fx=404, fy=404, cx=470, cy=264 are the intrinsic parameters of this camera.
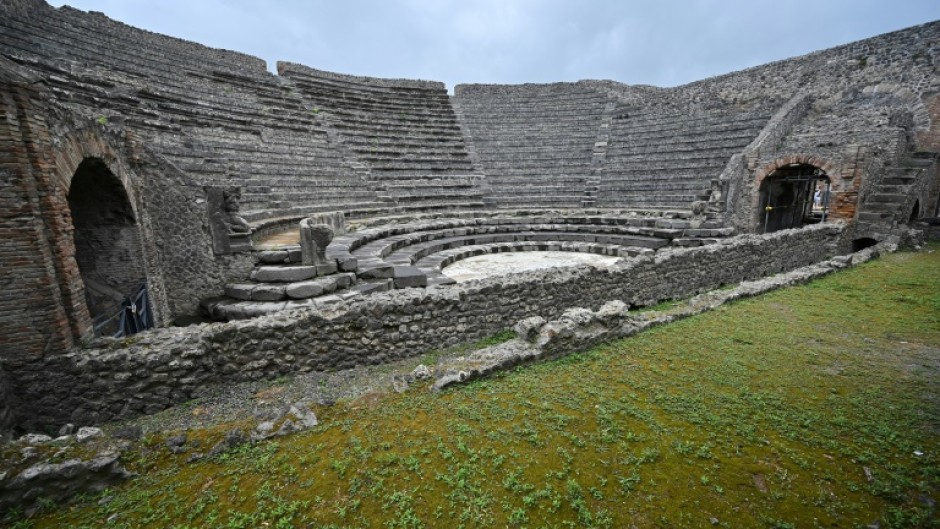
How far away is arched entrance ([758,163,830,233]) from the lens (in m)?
14.9

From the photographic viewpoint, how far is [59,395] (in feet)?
15.3

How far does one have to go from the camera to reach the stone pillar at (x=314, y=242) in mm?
7438

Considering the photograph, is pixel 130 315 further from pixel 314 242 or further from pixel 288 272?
pixel 314 242

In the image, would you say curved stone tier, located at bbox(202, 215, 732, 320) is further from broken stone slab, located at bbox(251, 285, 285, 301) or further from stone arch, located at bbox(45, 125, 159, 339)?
stone arch, located at bbox(45, 125, 159, 339)

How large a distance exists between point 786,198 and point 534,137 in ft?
39.1

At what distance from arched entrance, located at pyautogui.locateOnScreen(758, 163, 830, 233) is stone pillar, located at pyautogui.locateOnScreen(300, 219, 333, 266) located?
15.1 m

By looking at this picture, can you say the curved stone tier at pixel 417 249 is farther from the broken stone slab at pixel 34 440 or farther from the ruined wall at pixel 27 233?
the broken stone slab at pixel 34 440

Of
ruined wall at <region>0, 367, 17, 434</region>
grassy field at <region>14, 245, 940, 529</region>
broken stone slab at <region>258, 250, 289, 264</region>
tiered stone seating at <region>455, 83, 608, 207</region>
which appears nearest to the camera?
grassy field at <region>14, 245, 940, 529</region>

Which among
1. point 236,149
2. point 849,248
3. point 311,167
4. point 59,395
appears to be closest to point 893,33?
point 849,248

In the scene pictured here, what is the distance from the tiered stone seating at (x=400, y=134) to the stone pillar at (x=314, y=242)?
30.2 feet

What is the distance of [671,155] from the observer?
60.6ft

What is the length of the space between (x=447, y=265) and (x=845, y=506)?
370 inches

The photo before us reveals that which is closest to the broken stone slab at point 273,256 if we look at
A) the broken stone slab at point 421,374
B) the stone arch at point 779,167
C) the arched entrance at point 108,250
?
the arched entrance at point 108,250

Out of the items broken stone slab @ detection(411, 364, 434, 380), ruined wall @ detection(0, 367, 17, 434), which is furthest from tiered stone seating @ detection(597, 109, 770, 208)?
ruined wall @ detection(0, 367, 17, 434)
